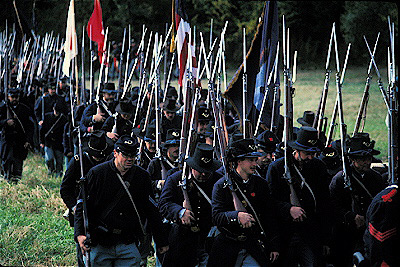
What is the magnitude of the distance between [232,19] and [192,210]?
31.1 m

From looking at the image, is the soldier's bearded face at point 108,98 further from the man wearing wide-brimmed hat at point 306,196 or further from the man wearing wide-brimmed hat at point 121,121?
the man wearing wide-brimmed hat at point 306,196

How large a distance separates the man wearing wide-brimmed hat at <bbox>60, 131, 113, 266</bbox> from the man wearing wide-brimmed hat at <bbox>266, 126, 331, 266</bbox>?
2.00 metres

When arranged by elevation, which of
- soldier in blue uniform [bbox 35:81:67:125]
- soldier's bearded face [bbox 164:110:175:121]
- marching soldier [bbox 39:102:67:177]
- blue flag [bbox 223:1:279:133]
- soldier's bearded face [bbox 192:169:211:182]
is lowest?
marching soldier [bbox 39:102:67:177]

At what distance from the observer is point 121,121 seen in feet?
35.1

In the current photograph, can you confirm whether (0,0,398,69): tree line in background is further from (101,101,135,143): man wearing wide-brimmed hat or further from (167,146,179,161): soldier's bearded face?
(167,146,179,161): soldier's bearded face

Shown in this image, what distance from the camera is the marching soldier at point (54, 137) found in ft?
47.2

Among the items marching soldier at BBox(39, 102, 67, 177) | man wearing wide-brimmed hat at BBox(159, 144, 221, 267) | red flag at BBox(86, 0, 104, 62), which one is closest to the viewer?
man wearing wide-brimmed hat at BBox(159, 144, 221, 267)

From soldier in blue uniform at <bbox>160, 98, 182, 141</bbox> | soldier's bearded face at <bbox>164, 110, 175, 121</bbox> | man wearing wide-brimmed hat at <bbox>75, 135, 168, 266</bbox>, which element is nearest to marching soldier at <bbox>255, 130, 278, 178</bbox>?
man wearing wide-brimmed hat at <bbox>75, 135, 168, 266</bbox>

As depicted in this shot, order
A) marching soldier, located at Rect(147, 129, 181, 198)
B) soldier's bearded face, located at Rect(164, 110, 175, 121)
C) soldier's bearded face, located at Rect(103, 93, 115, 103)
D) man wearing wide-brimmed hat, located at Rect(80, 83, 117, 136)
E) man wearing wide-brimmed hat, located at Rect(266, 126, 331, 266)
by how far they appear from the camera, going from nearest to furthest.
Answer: man wearing wide-brimmed hat, located at Rect(266, 126, 331, 266) < marching soldier, located at Rect(147, 129, 181, 198) < soldier's bearded face, located at Rect(164, 110, 175, 121) < man wearing wide-brimmed hat, located at Rect(80, 83, 117, 136) < soldier's bearded face, located at Rect(103, 93, 115, 103)

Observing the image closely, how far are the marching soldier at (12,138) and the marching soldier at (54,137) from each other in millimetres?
415

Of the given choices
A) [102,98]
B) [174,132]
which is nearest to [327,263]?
[174,132]

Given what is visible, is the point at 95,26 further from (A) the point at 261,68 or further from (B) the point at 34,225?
(B) the point at 34,225

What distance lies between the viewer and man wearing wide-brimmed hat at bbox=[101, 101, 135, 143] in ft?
34.5

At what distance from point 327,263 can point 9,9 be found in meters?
28.9
